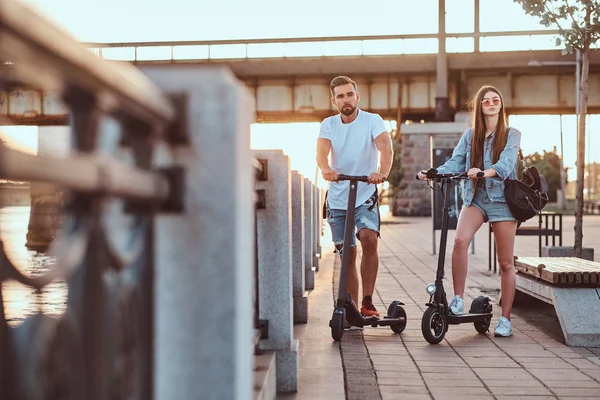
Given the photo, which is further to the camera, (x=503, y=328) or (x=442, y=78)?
(x=442, y=78)

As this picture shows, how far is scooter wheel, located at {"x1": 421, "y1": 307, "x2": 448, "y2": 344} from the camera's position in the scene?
6.25 meters

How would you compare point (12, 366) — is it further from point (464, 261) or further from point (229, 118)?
point (464, 261)

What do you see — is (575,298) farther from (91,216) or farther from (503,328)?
(91,216)

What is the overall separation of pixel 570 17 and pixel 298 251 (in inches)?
230

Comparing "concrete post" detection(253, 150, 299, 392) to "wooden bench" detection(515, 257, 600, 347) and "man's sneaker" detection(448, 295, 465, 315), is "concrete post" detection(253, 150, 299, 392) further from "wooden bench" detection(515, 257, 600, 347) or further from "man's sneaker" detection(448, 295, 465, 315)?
"wooden bench" detection(515, 257, 600, 347)

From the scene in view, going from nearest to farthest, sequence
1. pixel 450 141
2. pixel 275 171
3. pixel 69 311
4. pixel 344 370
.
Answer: pixel 69 311
pixel 275 171
pixel 344 370
pixel 450 141

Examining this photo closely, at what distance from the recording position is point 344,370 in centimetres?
529

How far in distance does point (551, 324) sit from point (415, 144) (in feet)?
111

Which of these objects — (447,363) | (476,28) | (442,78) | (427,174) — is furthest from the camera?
(476,28)

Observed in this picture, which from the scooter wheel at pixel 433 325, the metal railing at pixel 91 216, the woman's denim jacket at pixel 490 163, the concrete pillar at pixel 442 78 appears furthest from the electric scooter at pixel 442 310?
the concrete pillar at pixel 442 78

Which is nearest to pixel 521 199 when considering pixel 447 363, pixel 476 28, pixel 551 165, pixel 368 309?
pixel 368 309

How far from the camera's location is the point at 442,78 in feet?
126

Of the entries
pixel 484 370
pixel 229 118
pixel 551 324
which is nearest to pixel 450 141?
pixel 551 324

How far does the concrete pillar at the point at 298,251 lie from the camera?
7043 mm
